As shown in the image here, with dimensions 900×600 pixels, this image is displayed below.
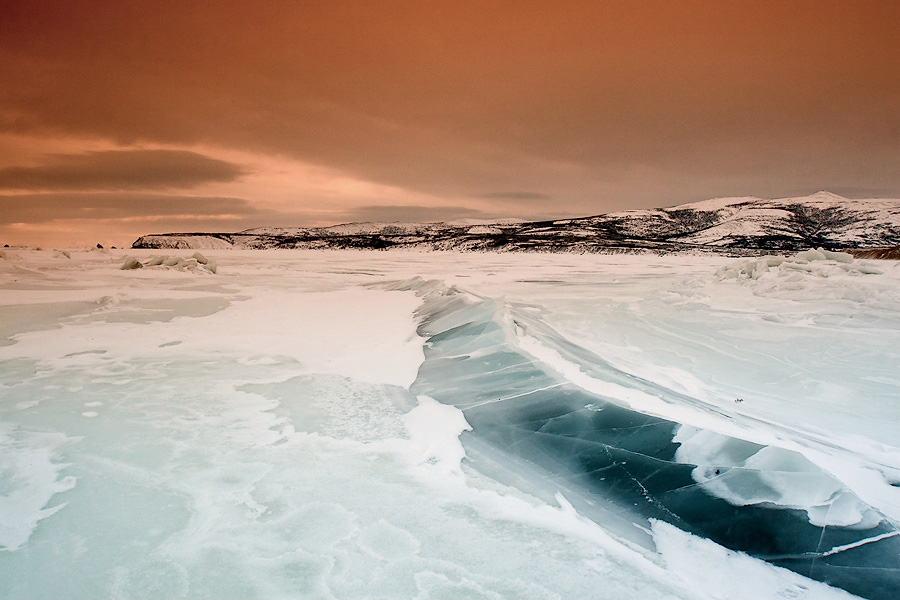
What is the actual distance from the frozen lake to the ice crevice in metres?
0.01

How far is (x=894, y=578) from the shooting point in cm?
169

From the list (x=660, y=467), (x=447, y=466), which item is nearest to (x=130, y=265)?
(x=447, y=466)

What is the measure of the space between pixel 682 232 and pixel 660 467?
10586 centimetres

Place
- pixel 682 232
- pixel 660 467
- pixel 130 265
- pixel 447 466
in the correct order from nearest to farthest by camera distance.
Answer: pixel 660 467 < pixel 447 466 < pixel 130 265 < pixel 682 232

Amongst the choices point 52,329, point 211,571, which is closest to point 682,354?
point 211,571

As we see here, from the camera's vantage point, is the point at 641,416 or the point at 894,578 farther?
the point at 641,416

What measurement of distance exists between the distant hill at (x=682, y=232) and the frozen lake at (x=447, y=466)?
54526 mm

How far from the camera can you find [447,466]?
2.58 meters

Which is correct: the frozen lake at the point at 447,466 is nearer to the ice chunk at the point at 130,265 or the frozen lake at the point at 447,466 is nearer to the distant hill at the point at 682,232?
the ice chunk at the point at 130,265

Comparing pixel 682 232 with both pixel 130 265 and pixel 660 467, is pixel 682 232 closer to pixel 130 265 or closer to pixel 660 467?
pixel 130 265

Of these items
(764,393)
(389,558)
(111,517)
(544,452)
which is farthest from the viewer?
(764,393)

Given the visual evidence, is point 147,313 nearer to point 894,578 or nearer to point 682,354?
point 682,354

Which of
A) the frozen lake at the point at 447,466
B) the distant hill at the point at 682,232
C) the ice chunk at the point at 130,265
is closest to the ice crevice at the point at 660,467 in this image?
the frozen lake at the point at 447,466

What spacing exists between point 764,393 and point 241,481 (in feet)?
13.5
